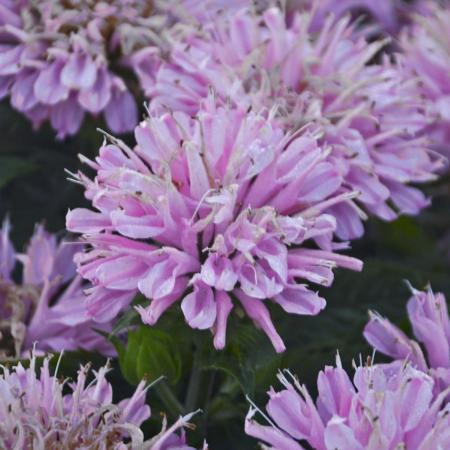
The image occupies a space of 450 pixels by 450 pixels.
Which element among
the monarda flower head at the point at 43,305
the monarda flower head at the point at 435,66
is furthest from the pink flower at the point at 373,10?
the monarda flower head at the point at 43,305

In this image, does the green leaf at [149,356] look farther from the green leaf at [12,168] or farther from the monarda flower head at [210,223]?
the green leaf at [12,168]

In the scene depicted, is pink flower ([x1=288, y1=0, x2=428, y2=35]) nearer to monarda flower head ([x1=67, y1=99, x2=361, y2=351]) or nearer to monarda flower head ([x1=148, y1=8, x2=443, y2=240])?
monarda flower head ([x1=148, y1=8, x2=443, y2=240])

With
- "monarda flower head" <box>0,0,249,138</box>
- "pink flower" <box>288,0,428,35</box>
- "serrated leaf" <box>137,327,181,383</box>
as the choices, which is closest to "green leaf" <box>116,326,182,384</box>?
"serrated leaf" <box>137,327,181,383</box>

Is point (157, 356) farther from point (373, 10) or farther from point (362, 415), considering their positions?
point (373, 10)

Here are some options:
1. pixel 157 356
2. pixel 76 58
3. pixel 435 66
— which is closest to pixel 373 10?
pixel 435 66

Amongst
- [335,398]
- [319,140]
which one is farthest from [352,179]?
[335,398]

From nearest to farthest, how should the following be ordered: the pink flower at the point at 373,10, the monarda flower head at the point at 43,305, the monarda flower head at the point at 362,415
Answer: the monarda flower head at the point at 362,415, the monarda flower head at the point at 43,305, the pink flower at the point at 373,10

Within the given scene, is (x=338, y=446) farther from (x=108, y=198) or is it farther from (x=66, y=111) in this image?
(x=66, y=111)
